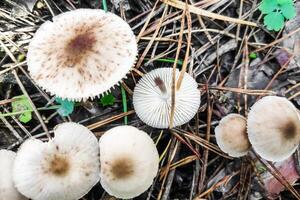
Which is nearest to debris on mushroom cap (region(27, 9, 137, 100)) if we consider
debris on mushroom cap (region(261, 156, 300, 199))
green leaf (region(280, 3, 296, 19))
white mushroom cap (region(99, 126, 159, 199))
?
white mushroom cap (region(99, 126, 159, 199))

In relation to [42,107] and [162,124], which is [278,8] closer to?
[162,124]

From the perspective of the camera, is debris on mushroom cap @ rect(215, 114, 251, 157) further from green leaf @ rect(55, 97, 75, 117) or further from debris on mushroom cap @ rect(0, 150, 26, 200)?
debris on mushroom cap @ rect(0, 150, 26, 200)

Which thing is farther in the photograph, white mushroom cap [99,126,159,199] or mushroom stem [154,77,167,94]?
mushroom stem [154,77,167,94]

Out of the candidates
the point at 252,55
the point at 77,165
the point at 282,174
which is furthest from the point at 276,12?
the point at 77,165

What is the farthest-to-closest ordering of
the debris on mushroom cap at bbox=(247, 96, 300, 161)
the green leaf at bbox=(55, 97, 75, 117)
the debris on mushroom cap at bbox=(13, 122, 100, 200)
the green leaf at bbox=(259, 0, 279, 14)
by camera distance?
1. the green leaf at bbox=(259, 0, 279, 14)
2. the green leaf at bbox=(55, 97, 75, 117)
3. the debris on mushroom cap at bbox=(247, 96, 300, 161)
4. the debris on mushroom cap at bbox=(13, 122, 100, 200)

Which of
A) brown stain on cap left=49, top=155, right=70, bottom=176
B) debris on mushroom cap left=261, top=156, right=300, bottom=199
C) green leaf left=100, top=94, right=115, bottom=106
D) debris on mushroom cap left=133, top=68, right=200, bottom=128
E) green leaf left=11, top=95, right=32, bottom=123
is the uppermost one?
Result: debris on mushroom cap left=133, top=68, right=200, bottom=128

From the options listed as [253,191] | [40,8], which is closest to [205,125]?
[253,191]

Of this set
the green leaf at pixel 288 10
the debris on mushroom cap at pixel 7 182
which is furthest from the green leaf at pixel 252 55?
the debris on mushroom cap at pixel 7 182

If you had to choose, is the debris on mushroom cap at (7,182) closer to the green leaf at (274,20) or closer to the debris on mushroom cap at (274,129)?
the debris on mushroom cap at (274,129)
